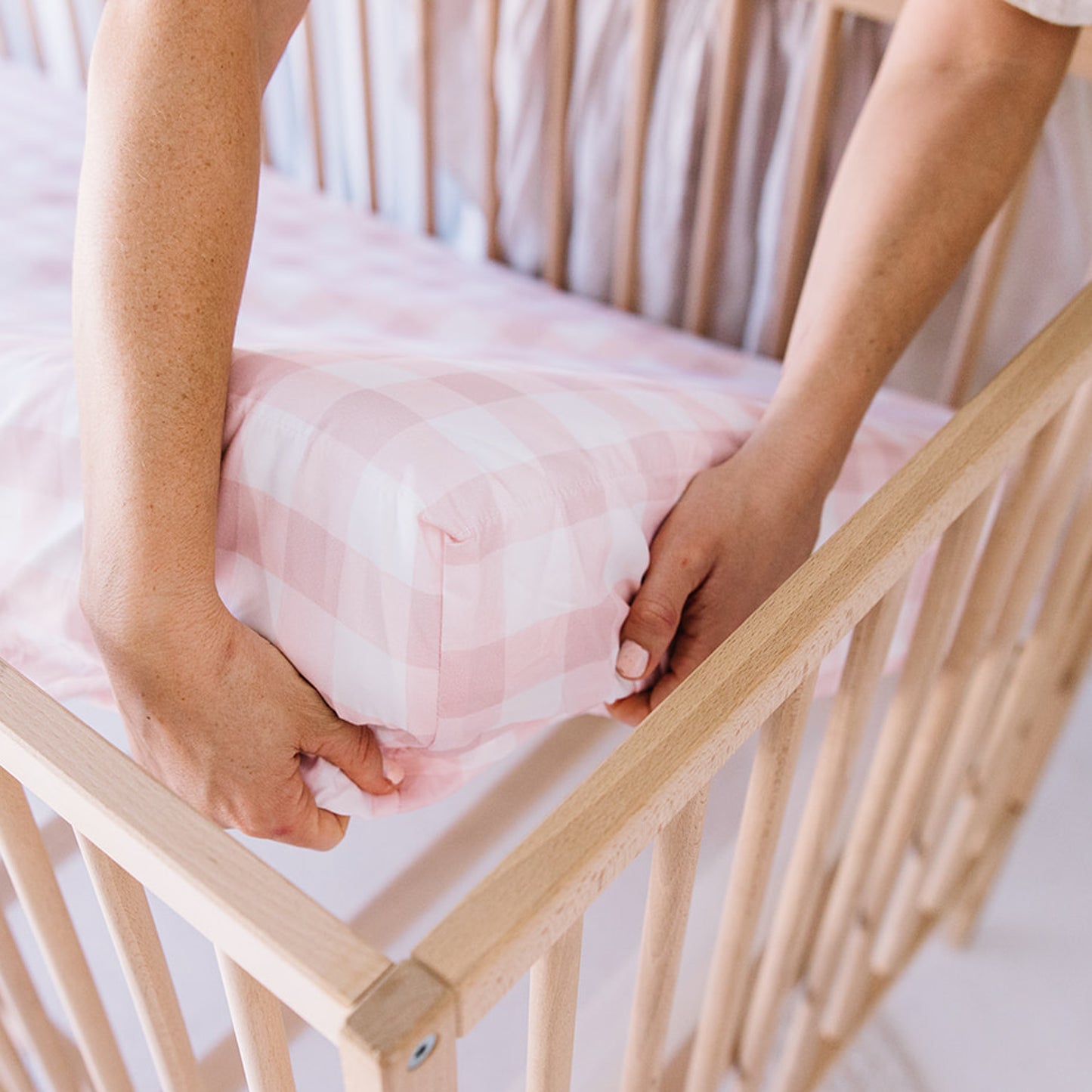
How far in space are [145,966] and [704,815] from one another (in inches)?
9.4

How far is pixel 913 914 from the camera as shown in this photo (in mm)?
1181

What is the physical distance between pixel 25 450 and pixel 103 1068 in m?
0.33

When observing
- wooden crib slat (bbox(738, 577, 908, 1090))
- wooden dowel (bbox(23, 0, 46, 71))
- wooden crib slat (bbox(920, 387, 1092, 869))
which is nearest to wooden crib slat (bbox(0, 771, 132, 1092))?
wooden crib slat (bbox(738, 577, 908, 1090))

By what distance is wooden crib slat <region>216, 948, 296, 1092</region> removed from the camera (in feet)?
1.21

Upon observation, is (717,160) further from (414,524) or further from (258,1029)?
(258,1029)

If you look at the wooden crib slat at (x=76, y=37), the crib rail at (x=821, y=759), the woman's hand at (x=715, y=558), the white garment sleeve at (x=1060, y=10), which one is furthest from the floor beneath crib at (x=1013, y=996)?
the wooden crib slat at (x=76, y=37)

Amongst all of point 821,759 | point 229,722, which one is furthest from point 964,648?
point 229,722

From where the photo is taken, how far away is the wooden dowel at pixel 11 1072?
2.07 ft

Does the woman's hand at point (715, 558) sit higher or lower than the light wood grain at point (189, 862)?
lower

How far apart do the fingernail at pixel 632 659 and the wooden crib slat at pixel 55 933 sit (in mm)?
292

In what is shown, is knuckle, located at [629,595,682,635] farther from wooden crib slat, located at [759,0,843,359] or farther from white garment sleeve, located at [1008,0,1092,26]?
wooden crib slat, located at [759,0,843,359]

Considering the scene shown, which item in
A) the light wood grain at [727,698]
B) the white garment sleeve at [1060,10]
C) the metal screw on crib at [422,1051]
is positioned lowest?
the metal screw on crib at [422,1051]

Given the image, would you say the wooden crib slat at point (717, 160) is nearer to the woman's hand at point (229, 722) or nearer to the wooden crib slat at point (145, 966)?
the woman's hand at point (229, 722)

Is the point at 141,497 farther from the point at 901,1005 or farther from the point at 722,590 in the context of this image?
the point at 901,1005
